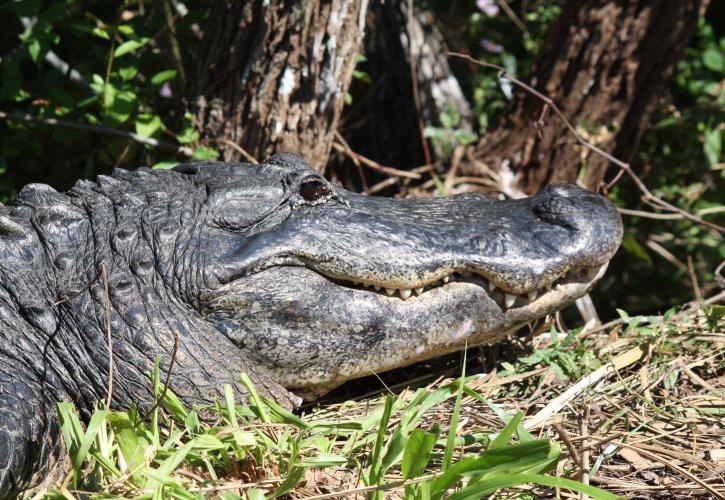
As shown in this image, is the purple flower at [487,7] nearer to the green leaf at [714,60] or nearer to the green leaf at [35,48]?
the green leaf at [714,60]

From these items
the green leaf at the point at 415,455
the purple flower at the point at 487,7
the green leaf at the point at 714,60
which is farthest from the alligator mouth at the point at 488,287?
the purple flower at the point at 487,7

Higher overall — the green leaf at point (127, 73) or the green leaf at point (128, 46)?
the green leaf at point (128, 46)

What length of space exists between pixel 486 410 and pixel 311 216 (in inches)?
32.1

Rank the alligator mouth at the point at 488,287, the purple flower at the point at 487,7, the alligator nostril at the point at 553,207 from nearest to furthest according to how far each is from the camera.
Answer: the alligator mouth at the point at 488,287, the alligator nostril at the point at 553,207, the purple flower at the point at 487,7

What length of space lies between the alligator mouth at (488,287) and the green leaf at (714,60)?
2.66m

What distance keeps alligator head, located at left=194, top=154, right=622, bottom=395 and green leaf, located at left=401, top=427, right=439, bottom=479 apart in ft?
2.27

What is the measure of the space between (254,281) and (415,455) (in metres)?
0.85

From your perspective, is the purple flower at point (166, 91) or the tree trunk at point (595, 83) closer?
the purple flower at point (166, 91)

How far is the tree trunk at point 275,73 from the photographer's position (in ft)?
11.6

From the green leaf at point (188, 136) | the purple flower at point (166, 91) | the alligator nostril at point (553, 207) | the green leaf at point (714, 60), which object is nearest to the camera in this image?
the alligator nostril at point (553, 207)

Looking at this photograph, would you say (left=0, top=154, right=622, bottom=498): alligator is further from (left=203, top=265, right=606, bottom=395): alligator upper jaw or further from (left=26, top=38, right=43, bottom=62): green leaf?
(left=26, top=38, right=43, bottom=62): green leaf

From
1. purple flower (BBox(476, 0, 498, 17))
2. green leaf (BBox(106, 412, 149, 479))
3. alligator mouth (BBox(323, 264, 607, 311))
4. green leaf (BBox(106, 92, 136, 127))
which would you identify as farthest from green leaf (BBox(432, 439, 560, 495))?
purple flower (BBox(476, 0, 498, 17))

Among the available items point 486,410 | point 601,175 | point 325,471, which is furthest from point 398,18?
point 325,471

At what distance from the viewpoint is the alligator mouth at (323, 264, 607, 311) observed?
2.68m
